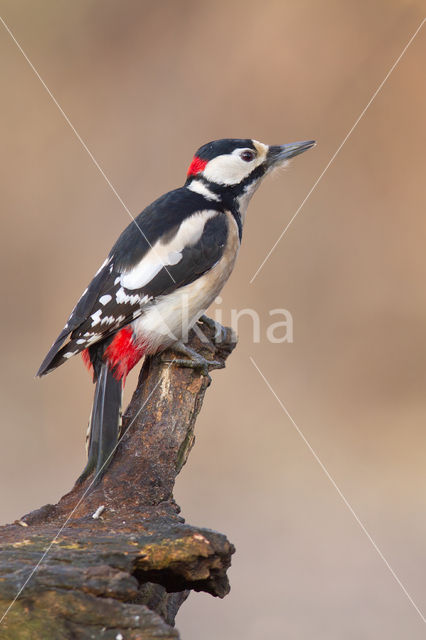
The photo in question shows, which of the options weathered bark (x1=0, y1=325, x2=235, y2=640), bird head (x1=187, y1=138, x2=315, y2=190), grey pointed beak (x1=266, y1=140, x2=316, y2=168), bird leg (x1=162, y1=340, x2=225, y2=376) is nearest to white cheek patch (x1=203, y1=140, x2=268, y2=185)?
bird head (x1=187, y1=138, x2=315, y2=190)

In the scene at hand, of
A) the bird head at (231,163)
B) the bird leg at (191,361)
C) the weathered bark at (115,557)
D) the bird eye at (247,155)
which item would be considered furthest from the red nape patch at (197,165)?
the weathered bark at (115,557)

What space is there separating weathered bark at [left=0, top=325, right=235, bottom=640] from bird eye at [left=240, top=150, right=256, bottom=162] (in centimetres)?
102

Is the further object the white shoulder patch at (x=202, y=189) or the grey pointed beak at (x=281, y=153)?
the grey pointed beak at (x=281, y=153)

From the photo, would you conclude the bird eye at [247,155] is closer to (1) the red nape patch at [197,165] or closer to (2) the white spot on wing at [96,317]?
(1) the red nape patch at [197,165]

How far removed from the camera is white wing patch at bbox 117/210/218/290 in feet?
6.63

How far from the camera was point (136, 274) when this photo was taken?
203 cm

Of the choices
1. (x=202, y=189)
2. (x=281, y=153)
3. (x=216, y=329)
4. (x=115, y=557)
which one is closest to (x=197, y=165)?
(x=202, y=189)

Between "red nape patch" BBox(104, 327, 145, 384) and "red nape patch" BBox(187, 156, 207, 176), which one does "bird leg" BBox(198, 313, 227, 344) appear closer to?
"red nape patch" BBox(104, 327, 145, 384)

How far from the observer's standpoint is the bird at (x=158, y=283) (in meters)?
1.91

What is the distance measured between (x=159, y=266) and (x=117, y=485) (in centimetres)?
69

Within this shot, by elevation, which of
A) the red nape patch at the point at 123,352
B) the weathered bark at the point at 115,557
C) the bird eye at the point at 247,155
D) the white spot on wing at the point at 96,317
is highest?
the bird eye at the point at 247,155

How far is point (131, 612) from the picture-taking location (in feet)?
3.53

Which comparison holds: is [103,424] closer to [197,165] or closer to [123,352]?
[123,352]

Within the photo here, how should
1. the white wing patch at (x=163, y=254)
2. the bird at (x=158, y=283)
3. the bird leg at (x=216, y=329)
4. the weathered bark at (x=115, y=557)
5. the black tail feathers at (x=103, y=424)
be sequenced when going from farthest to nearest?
the bird leg at (x=216, y=329)
the white wing patch at (x=163, y=254)
the bird at (x=158, y=283)
the black tail feathers at (x=103, y=424)
the weathered bark at (x=115, y=557)
